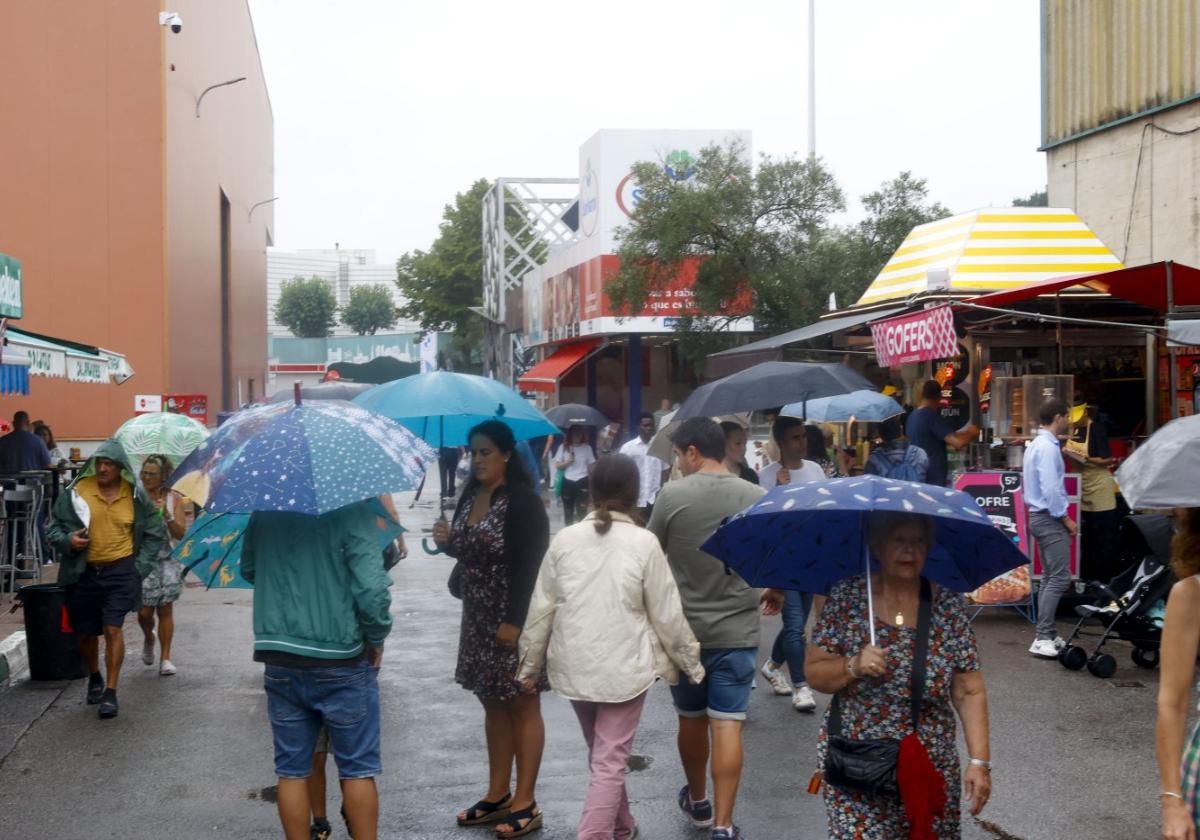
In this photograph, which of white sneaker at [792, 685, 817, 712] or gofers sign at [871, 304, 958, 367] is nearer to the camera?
white sneaker at [792, 685, 817, 712]

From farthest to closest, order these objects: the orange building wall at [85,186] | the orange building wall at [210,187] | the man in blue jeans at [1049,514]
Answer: the orange building wall at [210,187]
the orange building wall at [85,186]
the man in blue jeans at [1049,514]

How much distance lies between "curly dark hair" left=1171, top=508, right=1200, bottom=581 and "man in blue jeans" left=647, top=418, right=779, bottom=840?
2.23m

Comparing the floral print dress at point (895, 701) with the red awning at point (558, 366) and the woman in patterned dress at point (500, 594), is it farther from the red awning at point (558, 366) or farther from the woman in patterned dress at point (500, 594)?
the red awning at point (558, 366)

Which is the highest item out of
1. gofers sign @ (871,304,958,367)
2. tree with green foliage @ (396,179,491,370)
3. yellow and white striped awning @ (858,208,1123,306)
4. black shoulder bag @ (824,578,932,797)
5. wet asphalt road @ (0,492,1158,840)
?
tree with green foliage @ (396,179,491,370)

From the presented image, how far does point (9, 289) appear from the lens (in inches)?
414

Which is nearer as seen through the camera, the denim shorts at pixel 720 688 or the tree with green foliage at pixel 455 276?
the denim shorts at pixel 720 688

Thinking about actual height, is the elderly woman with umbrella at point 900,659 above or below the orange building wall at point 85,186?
below

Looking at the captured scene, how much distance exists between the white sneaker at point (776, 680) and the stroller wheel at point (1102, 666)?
210 centimetres

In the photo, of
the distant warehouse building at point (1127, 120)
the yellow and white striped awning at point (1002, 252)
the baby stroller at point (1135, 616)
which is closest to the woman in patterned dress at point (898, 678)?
the baby stroller at point (1135, 616)

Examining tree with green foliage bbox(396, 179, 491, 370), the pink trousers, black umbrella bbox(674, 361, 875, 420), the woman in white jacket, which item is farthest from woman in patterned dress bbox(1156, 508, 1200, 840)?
tree with green foliage bbox(396, 179, 491, 370)

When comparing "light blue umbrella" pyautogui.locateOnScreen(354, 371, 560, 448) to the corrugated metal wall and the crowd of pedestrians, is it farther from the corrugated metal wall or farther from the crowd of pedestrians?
the corrugated metal wall

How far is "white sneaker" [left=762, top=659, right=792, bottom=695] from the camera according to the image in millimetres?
8648

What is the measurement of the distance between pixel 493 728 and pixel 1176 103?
12943mm

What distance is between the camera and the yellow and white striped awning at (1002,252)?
49.9 feet
